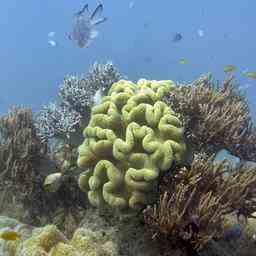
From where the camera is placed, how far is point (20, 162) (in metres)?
7.18

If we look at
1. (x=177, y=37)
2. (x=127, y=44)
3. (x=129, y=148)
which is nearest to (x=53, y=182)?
(x=129, y=148)

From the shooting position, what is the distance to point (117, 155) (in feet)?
18.0

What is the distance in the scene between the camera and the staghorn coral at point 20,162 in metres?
7.10

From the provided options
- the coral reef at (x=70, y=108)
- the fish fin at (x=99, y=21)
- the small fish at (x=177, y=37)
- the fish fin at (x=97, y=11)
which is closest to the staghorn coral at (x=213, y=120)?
the coral reef at (x=70, y=108)

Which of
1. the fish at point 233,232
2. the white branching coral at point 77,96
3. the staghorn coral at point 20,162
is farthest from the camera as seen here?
the white branching coral at point 77,96

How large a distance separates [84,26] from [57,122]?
3.99m

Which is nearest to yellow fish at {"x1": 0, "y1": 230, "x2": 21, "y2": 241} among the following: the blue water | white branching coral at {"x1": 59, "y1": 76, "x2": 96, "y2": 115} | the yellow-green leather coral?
the yellow-green leather coral

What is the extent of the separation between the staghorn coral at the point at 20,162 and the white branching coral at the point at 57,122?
22 cm

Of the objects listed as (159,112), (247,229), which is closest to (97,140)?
(159,112)

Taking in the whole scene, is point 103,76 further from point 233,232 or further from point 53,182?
point 233,232

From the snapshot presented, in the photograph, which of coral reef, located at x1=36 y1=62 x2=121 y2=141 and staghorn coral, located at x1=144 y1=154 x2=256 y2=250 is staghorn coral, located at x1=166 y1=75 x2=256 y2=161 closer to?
staghorn coral, located at x1=144 y1=154 x2=256 y2=250

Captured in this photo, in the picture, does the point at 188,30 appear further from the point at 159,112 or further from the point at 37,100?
the point at 159,112

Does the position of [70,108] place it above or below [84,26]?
below

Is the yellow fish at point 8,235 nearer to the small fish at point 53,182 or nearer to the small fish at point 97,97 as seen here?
the small fish at point 53,182
